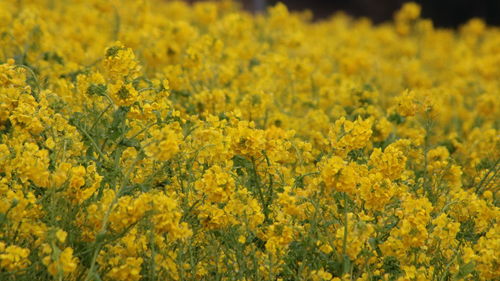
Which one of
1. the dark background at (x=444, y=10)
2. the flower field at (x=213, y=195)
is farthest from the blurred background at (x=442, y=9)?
the flower field at (x=213, y=195)

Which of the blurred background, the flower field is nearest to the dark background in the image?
the blurred background

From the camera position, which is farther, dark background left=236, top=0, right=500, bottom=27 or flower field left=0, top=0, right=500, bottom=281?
dark background left=236, top=0, right=500, bottom=27

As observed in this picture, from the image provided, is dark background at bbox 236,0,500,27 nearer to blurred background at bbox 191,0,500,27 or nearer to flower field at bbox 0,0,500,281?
blurred background at bbox 191,0,500,27

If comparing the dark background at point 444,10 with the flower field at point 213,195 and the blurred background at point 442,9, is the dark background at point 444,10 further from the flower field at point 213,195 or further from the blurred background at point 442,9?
the flower field at point 213,195

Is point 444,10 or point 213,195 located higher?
point 213,195

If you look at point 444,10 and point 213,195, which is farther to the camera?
point 444,10

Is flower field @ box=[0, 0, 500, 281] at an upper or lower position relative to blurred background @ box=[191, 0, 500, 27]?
upper

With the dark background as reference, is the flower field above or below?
above

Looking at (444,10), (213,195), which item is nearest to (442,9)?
(444,10)

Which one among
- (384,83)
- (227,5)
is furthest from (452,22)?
(384,83)

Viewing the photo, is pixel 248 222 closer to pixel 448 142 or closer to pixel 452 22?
pixel 448 142

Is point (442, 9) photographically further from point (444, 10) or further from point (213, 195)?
point (213, 195)

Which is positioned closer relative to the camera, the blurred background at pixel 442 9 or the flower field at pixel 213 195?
the flower field at pixel 213 195

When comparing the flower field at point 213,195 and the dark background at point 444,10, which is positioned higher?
the flower field at point 213,195
